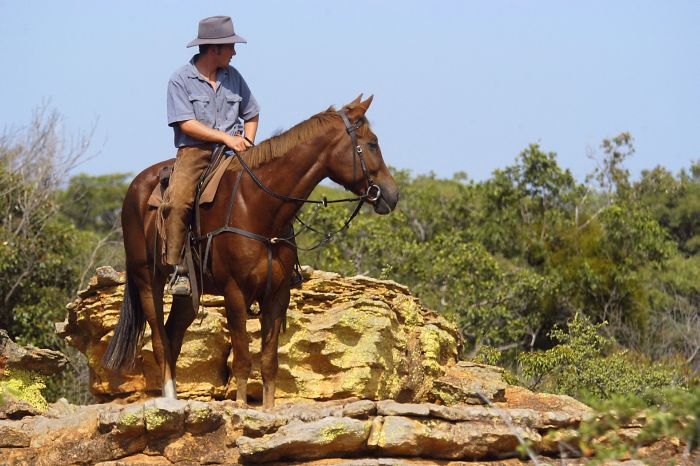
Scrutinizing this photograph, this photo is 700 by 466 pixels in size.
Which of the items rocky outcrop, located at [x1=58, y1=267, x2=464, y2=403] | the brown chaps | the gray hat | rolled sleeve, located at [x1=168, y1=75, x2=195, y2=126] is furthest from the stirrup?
the gray hat

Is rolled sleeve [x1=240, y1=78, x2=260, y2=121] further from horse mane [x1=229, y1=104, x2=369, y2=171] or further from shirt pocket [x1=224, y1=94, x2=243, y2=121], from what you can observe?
horse mane [x1=229, y1=104, x2=369, y2=171]

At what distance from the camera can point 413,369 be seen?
1163cm

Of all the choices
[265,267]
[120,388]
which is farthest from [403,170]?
[265,267]

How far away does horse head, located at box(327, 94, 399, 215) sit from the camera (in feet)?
31.4

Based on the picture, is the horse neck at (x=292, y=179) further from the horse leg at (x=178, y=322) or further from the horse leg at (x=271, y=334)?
the horse leg at (x=178, y=322)

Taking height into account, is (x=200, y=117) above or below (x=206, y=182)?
above

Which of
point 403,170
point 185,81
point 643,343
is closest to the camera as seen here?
point 185,81

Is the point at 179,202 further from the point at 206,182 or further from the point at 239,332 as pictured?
the point at 239,332

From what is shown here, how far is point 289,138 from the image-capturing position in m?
9.77

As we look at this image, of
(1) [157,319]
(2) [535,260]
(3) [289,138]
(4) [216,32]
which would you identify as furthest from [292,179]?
(2) [535,260]

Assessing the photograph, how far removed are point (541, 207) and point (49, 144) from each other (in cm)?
1284

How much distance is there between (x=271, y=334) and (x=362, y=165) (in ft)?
5.23

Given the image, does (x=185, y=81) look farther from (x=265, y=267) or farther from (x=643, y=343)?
(x=643, y=343)

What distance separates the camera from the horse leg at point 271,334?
9.77 m
